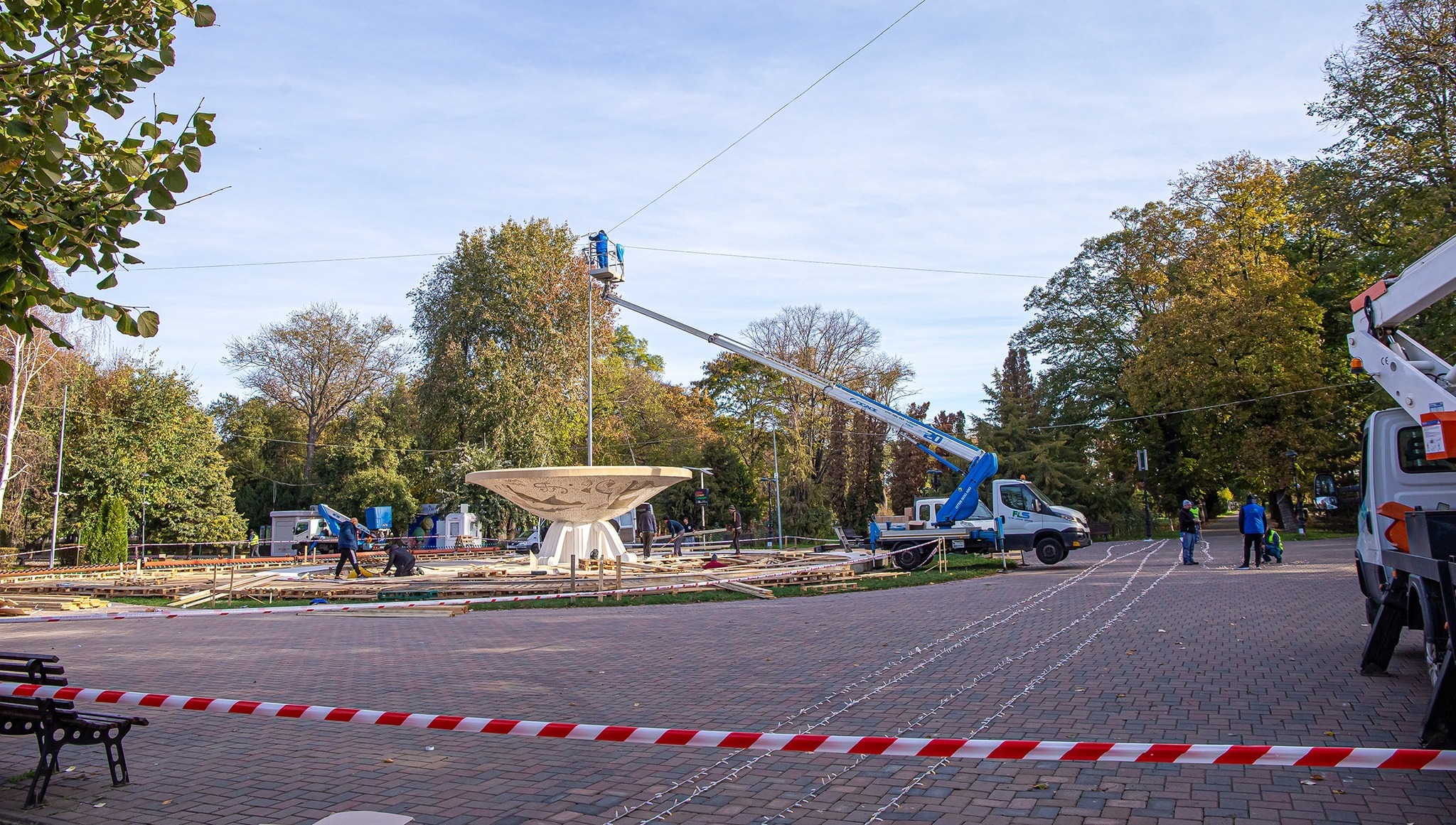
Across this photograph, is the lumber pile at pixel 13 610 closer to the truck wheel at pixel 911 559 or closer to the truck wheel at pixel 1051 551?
the truck wheel at pixel 911 559

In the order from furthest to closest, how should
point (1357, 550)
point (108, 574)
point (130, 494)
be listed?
point (130, 494) < point (108, 574) < point (1357, 550)

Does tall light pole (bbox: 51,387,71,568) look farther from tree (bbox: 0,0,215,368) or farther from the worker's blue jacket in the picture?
the worker's blue jacket

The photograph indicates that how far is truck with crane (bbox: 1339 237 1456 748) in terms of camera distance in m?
7.80

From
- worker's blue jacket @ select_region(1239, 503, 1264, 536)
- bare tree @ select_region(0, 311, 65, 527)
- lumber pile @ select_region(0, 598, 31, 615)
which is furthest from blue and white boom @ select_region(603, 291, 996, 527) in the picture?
bare tree @ select_region(0, 311, 65, 527)

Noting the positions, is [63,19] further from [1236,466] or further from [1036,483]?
[1036,483]

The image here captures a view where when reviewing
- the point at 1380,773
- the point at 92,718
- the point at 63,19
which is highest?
the point at 63,19

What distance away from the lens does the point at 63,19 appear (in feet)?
19.4

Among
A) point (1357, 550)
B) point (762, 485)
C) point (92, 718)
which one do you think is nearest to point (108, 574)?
point (92, 718)

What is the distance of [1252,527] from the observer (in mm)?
20188

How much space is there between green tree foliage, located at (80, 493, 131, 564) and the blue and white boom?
20593 mm

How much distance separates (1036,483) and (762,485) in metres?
14.5

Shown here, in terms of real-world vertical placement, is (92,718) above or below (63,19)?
below

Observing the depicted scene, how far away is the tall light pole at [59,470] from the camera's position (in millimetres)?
34312

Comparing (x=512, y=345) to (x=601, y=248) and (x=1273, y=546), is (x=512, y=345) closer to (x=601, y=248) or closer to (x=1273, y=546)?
(x=601, y=248)
